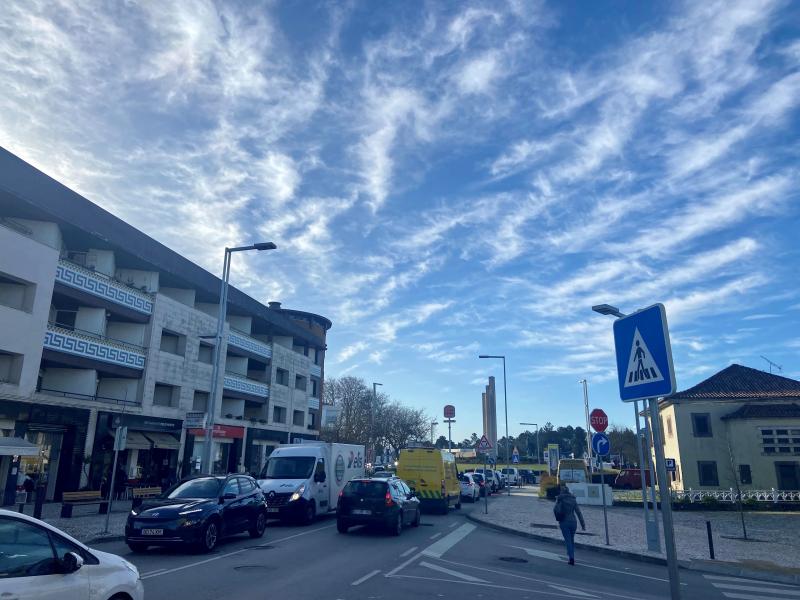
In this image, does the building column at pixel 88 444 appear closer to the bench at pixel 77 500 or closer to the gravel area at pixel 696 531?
the bench at pixel 77 500

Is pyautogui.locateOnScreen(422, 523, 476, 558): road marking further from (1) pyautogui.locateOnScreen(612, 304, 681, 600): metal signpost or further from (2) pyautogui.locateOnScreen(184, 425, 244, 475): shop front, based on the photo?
(2) pyautogui.locateOnScreen(184, 425, 244, 475): shop front

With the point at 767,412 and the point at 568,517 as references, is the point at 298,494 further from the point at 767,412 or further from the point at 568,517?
the point at 767,412

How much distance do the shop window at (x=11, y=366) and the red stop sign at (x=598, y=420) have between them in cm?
2103

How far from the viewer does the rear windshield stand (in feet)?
54.8

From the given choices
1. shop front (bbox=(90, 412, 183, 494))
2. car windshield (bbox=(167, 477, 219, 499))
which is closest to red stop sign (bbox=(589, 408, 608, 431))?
car windshield (bbox=(167, 477, 219, 499))

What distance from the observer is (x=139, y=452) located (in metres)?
31.4

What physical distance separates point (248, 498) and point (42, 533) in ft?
33.4

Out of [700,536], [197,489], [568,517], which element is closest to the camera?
[568,517]

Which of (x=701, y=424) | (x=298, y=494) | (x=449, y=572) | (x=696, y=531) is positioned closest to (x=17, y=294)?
(x=298, y=494)

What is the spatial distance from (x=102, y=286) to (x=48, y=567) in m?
24.8

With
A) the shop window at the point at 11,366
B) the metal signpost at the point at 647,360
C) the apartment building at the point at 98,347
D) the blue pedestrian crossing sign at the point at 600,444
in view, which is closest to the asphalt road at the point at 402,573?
the blue pedestrian crossing sign at the point at 600,444

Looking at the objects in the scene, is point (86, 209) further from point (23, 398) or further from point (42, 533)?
point (42, 533)

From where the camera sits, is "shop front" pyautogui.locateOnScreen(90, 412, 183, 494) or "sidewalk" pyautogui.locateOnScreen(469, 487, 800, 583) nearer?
"sidewalk" pyautogui.locateOnScreen(469, 487, 800, 583)

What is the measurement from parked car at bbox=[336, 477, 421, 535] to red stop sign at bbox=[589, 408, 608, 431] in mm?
6265
